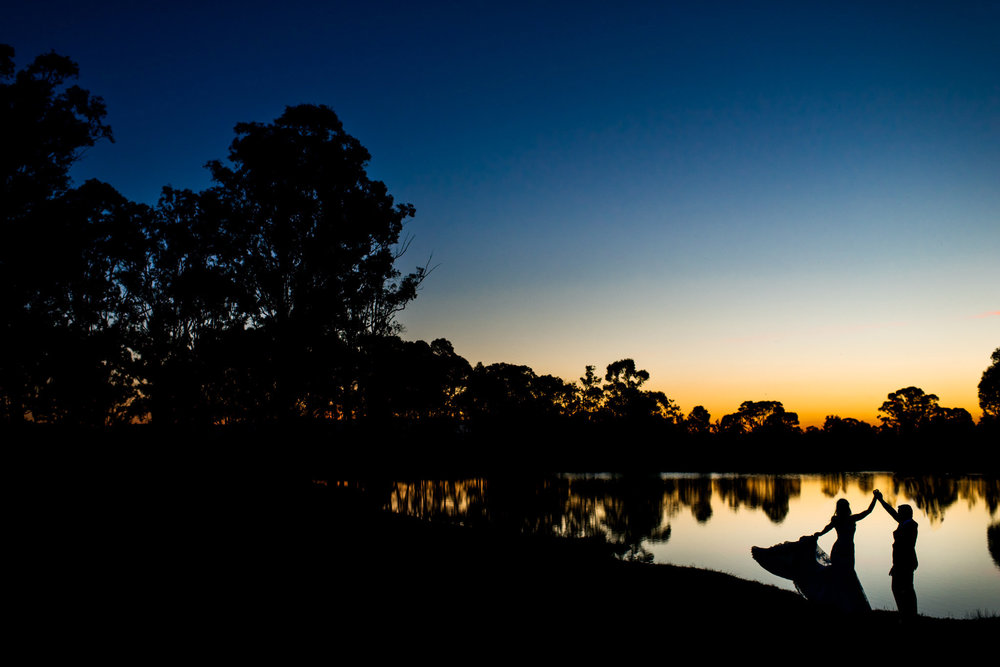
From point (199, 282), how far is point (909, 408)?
130 metres

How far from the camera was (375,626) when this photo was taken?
7359mm

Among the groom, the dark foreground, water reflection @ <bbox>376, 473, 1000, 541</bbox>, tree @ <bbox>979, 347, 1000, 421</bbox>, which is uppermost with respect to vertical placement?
tree @ <bbox>979, 347, 1000, 421</bbox>

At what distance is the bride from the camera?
896cm

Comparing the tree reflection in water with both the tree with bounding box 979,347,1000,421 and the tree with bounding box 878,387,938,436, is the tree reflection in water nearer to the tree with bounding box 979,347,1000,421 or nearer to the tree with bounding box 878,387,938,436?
the tree with bounding box 979,347,1000,421

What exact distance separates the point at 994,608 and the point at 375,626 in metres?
15.9

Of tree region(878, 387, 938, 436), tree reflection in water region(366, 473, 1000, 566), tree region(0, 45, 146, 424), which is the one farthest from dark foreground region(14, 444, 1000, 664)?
tree region(878, 387, 938, 436)

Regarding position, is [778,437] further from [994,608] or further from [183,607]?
[183,607]

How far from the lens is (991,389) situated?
6569cm

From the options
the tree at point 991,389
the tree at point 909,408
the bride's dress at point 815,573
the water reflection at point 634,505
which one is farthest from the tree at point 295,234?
the tree at point 909,408

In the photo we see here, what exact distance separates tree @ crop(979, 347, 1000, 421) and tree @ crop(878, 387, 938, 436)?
45255 mm

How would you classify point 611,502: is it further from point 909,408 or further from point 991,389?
point 909,408

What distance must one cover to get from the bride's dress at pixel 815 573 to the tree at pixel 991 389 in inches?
2938

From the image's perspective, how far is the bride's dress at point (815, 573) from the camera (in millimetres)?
8969

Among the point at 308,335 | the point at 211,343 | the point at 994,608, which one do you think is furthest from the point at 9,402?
the point at 994,608
